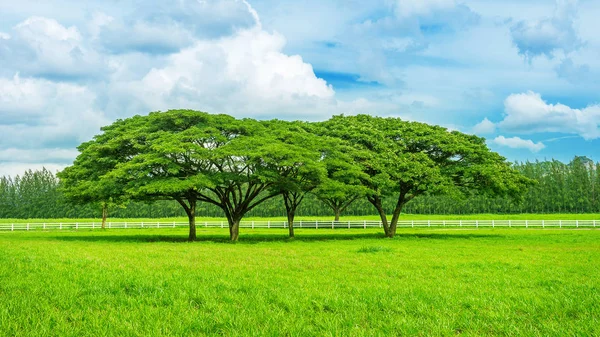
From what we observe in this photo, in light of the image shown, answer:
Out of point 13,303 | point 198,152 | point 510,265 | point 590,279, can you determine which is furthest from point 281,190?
point 13,303

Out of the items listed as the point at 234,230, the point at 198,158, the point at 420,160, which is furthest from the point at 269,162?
the point at 420,160

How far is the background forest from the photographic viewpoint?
99.1m

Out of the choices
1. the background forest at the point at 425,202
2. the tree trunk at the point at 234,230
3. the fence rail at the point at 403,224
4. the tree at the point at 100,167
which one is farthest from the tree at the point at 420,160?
the background forest at the point at 425,202

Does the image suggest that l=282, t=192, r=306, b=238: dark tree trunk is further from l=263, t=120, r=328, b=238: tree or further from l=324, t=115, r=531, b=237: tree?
l=324, t=115, r=531, b=237: tree

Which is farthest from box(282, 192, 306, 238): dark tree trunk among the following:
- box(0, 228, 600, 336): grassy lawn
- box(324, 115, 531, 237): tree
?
box(0, 228, 600, 336): grassy lawn

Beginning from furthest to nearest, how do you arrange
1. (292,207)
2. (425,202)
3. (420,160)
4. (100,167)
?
(425,202) → (292,207) → (420,160) → (100,167)

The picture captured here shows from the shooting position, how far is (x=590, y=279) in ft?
38.7

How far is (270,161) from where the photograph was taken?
86.6 ft

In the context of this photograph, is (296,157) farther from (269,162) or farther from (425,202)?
(425,202)

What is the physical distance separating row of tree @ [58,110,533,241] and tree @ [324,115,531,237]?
72mm

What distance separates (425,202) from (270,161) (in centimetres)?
8695

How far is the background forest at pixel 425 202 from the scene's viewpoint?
325 feet

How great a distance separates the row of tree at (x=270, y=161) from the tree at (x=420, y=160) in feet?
0.24

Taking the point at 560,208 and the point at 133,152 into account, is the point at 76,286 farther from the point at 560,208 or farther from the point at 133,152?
the point at 560,208
